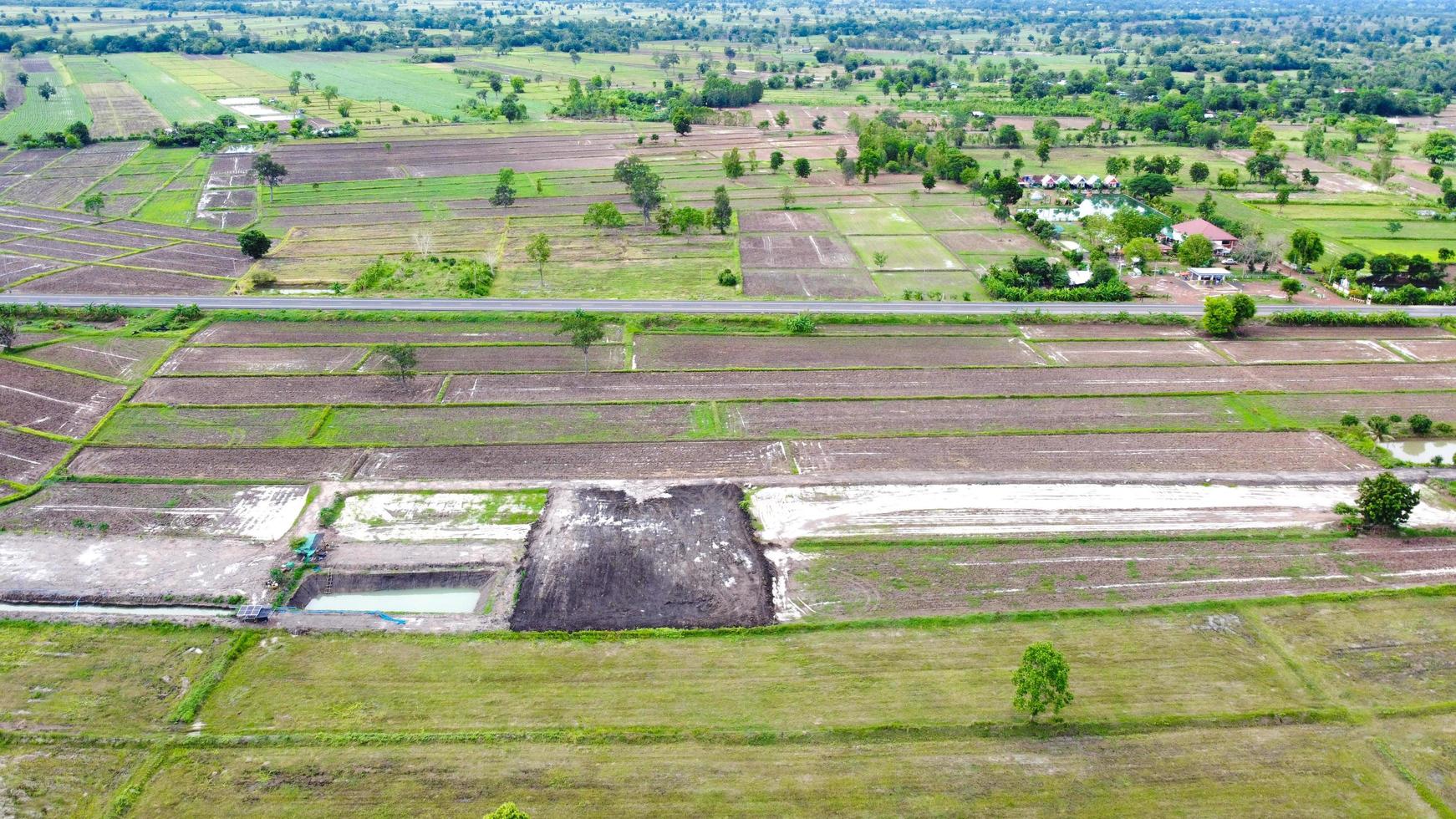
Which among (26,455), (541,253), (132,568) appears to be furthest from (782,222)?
(132,568)

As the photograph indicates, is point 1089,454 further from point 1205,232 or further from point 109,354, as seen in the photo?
point 109,354

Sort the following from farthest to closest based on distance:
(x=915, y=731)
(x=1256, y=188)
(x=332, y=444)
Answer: (x=1256, y=188)
(x=332, y=444)
(x=915, y=731)

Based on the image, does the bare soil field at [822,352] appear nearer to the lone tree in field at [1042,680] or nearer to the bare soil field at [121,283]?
the lone tree in field at [1042,680]

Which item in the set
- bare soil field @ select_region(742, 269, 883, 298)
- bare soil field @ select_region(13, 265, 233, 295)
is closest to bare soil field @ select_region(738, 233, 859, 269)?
bare soil field @ select_region(742, 269, 883, 298)

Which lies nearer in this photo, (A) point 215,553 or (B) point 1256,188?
(A) point 215,553

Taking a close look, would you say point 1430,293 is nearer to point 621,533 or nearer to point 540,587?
point 621,533

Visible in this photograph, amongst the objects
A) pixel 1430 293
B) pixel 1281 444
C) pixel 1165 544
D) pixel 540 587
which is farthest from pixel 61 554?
pixel 1430 293

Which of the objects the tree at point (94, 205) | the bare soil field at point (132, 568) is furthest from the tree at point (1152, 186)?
the tree at point (94, 205)
